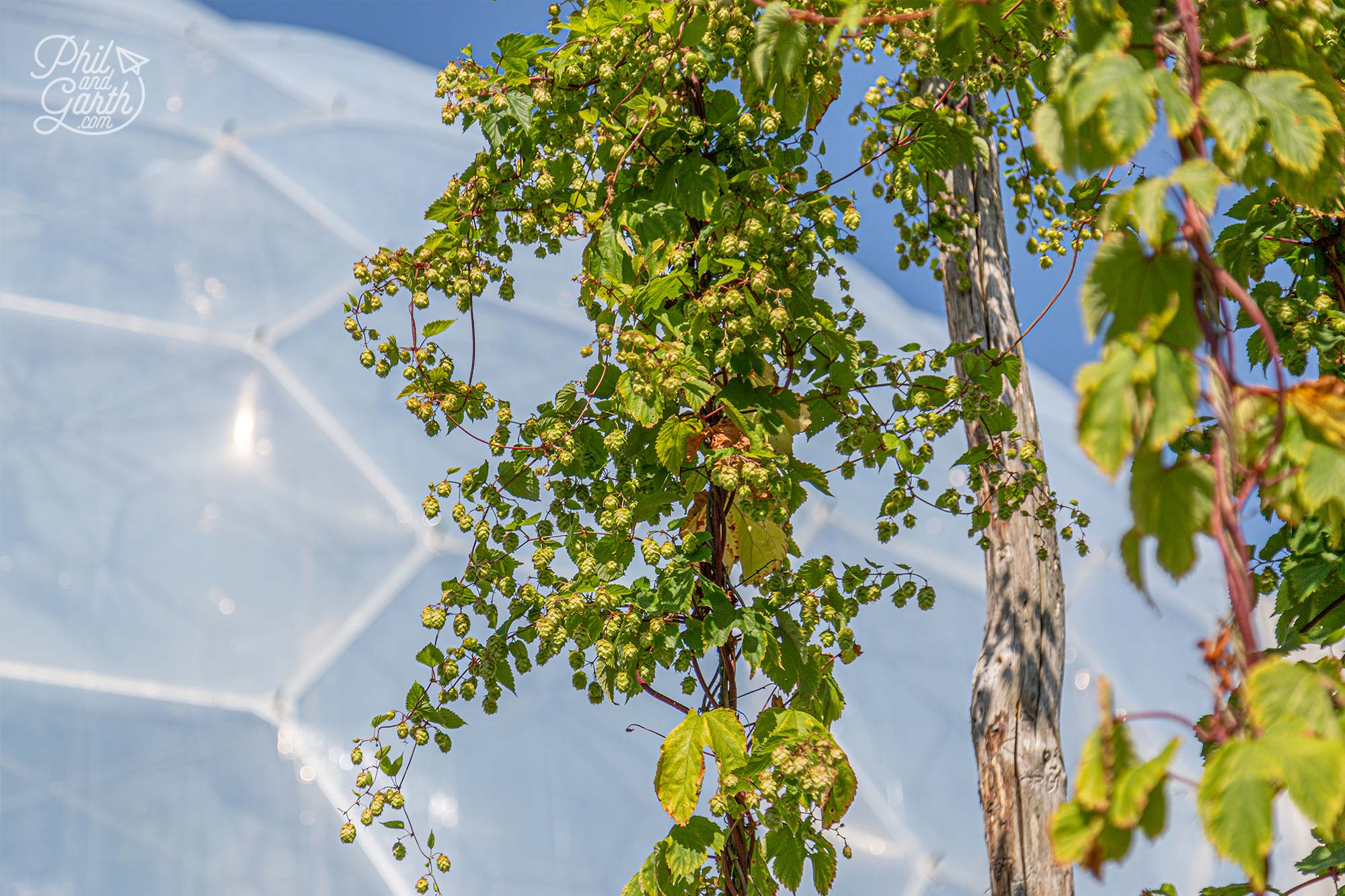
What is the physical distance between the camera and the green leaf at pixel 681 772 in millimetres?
1731

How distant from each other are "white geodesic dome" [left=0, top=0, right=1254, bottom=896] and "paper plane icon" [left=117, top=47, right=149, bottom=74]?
7 centimetres

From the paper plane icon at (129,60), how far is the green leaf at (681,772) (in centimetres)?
574

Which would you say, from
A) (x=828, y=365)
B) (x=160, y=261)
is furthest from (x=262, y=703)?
(x=828, y=365)

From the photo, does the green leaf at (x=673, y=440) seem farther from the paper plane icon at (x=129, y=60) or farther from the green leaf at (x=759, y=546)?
the paper plane icon at (x=129, y=60)

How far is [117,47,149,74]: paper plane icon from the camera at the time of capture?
6.10m

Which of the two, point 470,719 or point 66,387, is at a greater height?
point 66,387

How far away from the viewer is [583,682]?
1921 mm

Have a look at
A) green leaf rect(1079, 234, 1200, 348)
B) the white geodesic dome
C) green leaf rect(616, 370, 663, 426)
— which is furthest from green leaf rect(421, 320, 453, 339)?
the white geodesic dome

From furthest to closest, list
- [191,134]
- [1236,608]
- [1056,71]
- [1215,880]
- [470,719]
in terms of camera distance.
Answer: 1. [191,134]
2. [1215,880]
3. [470,719]
4. [1056,71]
5. [1236,608]

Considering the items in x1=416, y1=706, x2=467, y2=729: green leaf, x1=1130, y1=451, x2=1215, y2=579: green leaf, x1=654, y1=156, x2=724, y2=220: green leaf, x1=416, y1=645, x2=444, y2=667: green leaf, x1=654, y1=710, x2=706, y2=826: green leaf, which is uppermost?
→ x1=654, y1=156, x2=724, y2=220: green leaf

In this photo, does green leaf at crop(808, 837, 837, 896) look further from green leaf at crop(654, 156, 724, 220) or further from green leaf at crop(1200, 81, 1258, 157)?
green leaf at crop(1200, 81, 1258, 157)

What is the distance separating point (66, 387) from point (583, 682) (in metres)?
3.71

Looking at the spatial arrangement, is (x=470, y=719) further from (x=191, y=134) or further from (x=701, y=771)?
(x=191, y=134)

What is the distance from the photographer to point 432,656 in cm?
199
